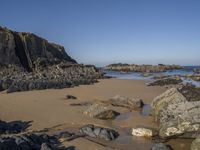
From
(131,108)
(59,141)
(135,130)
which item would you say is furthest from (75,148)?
(131,108)

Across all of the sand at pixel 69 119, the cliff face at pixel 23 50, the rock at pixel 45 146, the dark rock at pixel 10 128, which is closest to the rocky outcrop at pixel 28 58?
the cliff face at pixel 23 50

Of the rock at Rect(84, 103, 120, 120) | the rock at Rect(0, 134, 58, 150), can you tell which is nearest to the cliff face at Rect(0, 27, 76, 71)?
the rock at Rect(84, 103, 120, 120)

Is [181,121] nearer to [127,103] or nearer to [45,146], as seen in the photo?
[45,146]

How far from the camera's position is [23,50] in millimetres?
45719

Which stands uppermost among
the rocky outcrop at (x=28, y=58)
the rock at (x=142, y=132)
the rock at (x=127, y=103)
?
the rocky outcrop at (x=28, y=58)

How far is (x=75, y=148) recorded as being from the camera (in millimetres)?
8383

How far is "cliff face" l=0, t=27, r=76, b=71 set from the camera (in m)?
42.2

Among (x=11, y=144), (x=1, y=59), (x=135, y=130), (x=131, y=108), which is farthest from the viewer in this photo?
(x=1, y=59)

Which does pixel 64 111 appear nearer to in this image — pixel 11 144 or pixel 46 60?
pixel 11 144

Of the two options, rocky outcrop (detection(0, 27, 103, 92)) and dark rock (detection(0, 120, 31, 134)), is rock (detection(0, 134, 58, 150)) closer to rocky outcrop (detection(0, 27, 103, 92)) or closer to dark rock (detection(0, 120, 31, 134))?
dark rock (detection(0, 120, 31, 134))

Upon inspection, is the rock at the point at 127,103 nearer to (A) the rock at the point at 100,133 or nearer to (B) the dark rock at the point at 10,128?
(A) the rock at the point at 100,133

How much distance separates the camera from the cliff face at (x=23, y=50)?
1660 inches

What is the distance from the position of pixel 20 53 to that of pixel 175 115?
121 feet

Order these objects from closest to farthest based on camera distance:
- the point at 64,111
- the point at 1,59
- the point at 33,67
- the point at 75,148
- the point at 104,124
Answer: the point at 75,148 → the point at 104,124 → the point at 64,111 → the point at 1,59 → the point at 33,67
